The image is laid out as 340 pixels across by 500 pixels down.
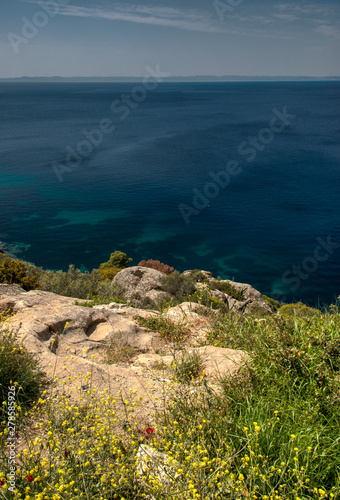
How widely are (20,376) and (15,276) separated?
830 cm

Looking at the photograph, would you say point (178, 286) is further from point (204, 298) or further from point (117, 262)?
point (117, 262)

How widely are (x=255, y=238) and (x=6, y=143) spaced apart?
66.7 metres

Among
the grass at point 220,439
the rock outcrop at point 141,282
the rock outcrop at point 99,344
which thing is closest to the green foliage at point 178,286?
the rock outcrop at point 141,282

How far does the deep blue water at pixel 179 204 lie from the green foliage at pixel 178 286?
41.5 feet

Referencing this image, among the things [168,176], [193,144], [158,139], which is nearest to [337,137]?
[193,144]

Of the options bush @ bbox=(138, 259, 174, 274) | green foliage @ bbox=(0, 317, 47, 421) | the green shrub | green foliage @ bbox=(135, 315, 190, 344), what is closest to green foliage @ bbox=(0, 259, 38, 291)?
green foliage @ bbox=(135, 315, 190, 344)

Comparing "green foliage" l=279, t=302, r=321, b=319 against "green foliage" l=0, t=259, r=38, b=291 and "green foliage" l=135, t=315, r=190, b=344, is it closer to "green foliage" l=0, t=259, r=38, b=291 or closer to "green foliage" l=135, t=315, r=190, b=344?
"green foliage" l=135, t=315, r=190, b=344

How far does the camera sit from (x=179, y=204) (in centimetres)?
4950

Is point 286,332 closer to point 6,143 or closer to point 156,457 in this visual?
point 156,457

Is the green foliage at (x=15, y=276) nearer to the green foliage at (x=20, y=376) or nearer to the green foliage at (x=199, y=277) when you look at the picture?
the green foliage at (x=20, y=376)

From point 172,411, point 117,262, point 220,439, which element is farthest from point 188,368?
point 117,262

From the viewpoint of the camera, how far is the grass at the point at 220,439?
3.30 meters

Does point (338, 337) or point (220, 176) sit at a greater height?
point (338, 337)

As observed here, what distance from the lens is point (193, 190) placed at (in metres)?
54.4
